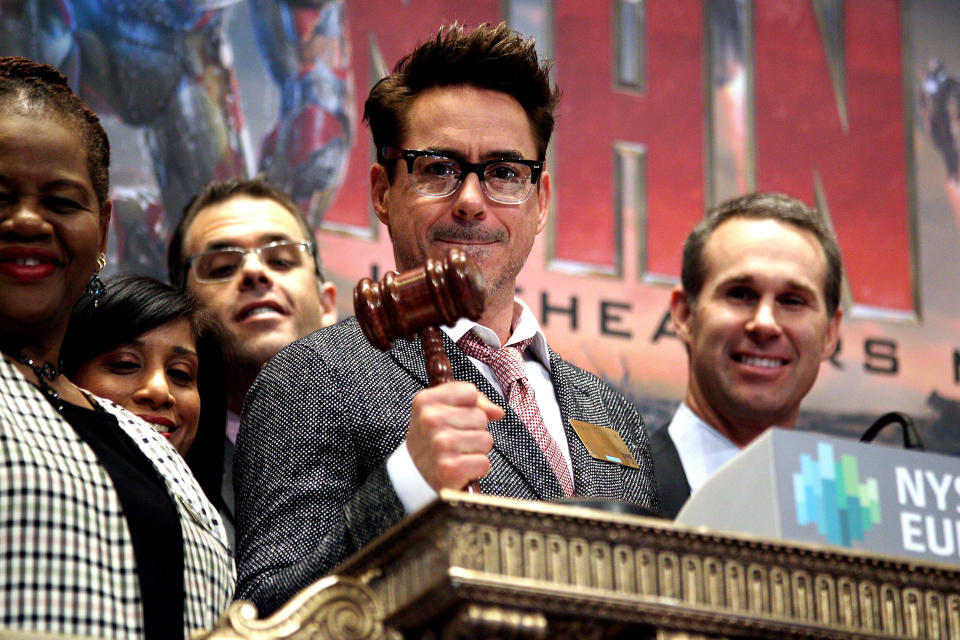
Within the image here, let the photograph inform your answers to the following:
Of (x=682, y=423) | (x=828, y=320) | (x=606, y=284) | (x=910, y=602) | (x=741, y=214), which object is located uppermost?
(x=606, y=284)

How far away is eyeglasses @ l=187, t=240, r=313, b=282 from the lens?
341 cm

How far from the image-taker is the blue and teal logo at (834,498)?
1.50 metres

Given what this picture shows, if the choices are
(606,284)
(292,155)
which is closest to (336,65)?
(292,155)

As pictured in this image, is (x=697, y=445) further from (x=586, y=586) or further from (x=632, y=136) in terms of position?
(x=586, y=586)

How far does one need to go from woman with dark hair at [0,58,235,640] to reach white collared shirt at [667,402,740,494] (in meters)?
1.56

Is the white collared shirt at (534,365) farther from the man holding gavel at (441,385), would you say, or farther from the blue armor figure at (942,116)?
the blue armor figure at (942,116)

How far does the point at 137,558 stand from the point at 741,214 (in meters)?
2.25

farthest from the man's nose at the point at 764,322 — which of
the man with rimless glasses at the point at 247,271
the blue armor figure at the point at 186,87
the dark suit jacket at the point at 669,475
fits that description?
the blue armor figure at the point at 186,87

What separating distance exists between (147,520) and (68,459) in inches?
5.7

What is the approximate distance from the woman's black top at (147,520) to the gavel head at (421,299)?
42 centimetres

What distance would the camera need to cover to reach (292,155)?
4203 mm

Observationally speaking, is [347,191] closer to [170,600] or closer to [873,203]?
[873,203]

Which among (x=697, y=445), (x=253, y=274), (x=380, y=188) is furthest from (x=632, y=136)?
(x=380, y=188)

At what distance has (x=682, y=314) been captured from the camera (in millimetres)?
3596
